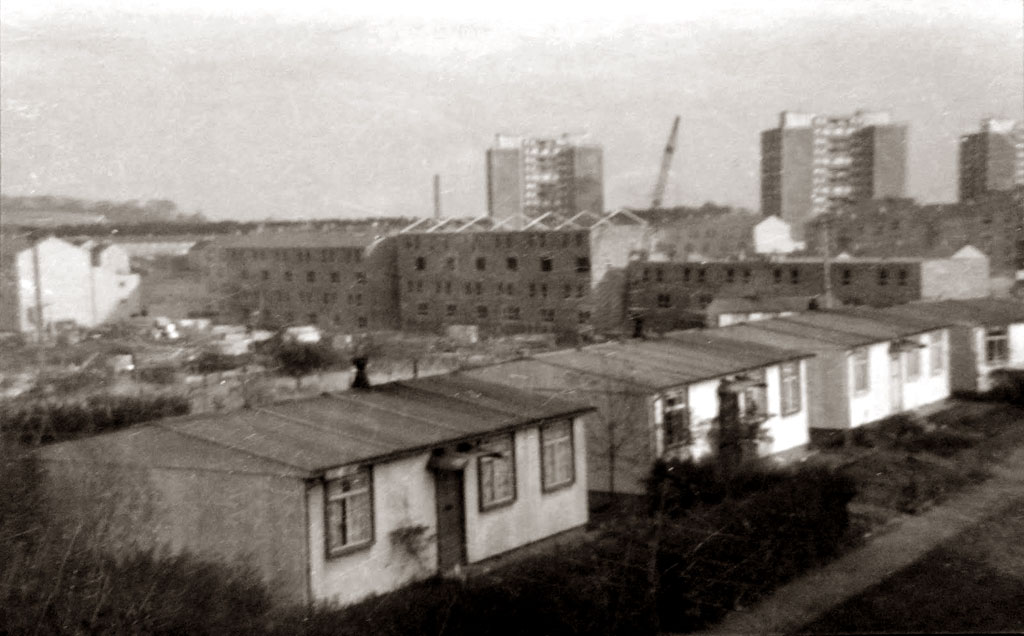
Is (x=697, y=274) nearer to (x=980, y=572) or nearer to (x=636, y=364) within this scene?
(x=636, y=364)

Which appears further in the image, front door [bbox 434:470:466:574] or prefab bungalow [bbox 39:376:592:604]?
front door [bbox 434:470:466:574]

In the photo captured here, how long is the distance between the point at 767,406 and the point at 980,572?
374 cm

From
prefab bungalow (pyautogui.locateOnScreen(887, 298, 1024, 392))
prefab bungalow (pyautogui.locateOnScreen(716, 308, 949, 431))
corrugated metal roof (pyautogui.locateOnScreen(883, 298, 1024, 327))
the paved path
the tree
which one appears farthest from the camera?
the tree

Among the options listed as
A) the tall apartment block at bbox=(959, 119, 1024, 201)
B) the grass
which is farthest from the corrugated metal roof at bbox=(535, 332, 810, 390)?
the tall apartment block at bbox=(959, 119, 1024, 201)

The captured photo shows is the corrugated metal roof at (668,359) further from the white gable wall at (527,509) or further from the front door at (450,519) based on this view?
the front door at (450,519)

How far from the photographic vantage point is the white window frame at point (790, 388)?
392 inches

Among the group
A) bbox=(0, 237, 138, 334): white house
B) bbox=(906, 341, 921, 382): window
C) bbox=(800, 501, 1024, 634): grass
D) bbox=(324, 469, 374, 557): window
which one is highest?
bbox=(0, 237, 138, 334): white house

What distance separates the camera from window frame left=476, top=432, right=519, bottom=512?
660 centimetres

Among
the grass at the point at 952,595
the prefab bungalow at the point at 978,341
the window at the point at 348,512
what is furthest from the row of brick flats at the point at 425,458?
the prefab bungalow at the point at 978,341

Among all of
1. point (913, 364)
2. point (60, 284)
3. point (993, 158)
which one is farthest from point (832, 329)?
point (60, 284)

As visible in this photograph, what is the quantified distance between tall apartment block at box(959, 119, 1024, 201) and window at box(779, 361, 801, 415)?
7785 millimetres

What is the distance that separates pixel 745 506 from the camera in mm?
5930

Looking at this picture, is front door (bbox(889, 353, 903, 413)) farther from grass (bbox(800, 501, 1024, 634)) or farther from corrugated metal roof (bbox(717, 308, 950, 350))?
grass (bbox(800, 501, 1024, 634))

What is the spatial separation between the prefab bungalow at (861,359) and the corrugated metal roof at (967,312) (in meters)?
0.30
